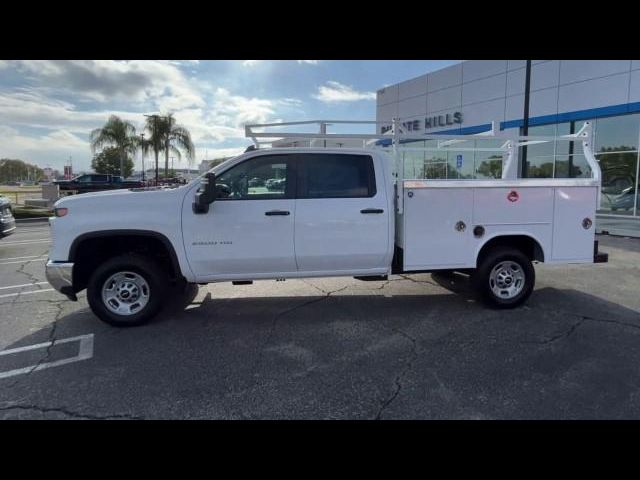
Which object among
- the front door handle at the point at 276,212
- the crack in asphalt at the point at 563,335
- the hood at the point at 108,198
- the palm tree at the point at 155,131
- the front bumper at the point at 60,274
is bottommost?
the crack in asphalt at the point at 563,335

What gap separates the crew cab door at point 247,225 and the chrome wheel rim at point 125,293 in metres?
0.66

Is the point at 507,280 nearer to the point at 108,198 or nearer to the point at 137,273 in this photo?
the point at 137,273

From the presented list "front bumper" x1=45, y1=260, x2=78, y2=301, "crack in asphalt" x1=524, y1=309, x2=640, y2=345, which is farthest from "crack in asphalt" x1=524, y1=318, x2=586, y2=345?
"front bumper" x1=45, y1=260, x2=78, y2=301

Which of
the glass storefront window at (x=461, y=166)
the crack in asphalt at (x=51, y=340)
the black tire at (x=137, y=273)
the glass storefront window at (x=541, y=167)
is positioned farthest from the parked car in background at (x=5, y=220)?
the glass storefront window at (x=541, y=167)

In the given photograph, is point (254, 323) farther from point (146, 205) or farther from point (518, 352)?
point (518, 352)

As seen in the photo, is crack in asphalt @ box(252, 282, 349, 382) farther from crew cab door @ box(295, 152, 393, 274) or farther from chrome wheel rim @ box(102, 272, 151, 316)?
chrome wheel rim @ box(102, 272, 151, 316)

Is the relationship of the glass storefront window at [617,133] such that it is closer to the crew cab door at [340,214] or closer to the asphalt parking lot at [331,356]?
the asphalt parking lot at [331,356]

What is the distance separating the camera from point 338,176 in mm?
5121

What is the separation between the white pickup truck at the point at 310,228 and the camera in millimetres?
4750

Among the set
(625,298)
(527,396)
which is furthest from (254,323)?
(625,298)

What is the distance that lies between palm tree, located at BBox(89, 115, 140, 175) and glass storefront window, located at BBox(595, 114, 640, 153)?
30.1 meters

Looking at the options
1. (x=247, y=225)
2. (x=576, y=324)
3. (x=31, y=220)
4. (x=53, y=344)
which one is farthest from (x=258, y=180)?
(x=31, y=220)

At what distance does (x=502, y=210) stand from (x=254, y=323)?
335 centimetres

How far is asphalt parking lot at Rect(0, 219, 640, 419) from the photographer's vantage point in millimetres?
3250
